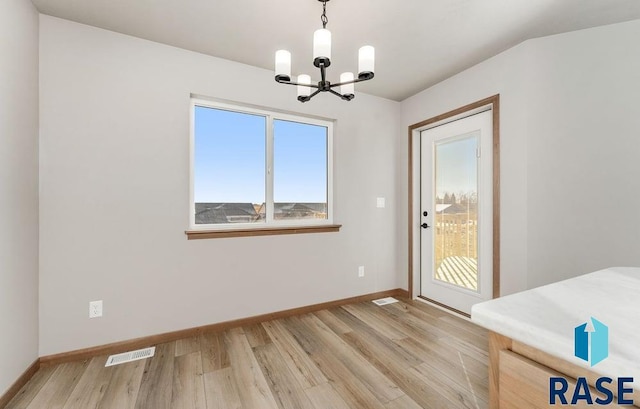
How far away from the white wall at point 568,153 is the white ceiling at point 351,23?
21 centimetres

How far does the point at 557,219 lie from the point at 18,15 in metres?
3.96

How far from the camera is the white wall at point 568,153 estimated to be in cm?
183

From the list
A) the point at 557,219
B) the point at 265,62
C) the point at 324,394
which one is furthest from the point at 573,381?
the point at 265,62

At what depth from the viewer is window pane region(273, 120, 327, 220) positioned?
2871 mm

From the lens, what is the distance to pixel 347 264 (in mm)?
3129

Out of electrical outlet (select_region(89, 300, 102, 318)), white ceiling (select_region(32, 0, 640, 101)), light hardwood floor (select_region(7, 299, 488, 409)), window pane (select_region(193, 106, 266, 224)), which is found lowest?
light hardwood floor (select_region(7, 299, 488, 409))

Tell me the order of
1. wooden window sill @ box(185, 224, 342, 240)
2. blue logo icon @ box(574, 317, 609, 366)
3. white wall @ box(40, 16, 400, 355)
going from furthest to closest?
wooden window sill @ box(185, 224, 342, 240) < white wall @ box(40, 16, 400, 355) < blue logo icon @ box(574, 317, 609, 366)

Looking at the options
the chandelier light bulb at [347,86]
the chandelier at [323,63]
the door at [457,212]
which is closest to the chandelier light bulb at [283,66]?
the chandelier at [323,63]

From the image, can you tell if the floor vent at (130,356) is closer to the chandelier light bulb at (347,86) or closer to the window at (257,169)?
the window at (257,169)

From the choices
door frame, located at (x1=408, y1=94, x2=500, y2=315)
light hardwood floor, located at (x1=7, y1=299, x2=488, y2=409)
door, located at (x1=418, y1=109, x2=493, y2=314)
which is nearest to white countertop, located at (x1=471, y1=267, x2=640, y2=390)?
light hardwood floor, located at (x1=7, y1=299, x2=488, y2=409)

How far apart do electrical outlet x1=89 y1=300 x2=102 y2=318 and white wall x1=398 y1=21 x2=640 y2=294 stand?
3.33 metres

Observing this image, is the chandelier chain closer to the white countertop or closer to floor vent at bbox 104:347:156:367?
the white countertop

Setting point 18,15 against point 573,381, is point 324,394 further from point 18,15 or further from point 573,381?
point 18,15

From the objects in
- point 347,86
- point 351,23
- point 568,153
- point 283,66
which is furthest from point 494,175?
point 283,66
